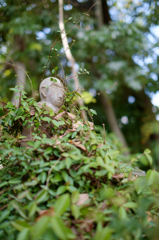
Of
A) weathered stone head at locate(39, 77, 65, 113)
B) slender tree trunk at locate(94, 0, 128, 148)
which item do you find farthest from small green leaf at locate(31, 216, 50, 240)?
slender tree trunk at locate(94, 0, 128, 148)

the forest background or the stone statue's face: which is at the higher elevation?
the forest background

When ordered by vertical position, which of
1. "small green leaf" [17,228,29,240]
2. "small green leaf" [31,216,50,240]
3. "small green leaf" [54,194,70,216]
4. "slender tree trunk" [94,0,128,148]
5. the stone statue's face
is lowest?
"small green leaf" [17,228,29,240]

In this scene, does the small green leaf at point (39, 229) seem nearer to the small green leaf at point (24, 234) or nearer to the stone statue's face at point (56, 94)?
the small green leaf at point (24, 234)

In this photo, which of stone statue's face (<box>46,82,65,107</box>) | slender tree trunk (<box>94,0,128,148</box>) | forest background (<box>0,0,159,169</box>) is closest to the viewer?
stone statue's face (<box>46,82,65,107</box>)

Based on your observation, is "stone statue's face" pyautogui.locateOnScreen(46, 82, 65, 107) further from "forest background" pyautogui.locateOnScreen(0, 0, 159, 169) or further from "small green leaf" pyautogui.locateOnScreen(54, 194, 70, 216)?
"forest background" pyautogui.locateOnScreen(0, 0, 159, 169)

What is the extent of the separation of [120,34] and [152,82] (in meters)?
1.40

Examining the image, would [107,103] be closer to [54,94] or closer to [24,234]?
[54,94]

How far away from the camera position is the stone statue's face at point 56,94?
4.88 ft

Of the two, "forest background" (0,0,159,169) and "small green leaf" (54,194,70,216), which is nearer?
"small green leaf" (54,194,70,216)

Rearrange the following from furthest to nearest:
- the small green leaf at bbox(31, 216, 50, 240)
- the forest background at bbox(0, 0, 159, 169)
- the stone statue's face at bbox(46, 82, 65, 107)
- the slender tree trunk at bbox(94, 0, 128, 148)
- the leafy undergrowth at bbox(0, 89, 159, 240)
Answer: the slender tree trunk at bbox(94, 0, 128, 148), the forest background at bbox(0, 0, 159, 169), the stone statue's face at bbox(46, 82, 65, 107), the leafy undergrowth at bbox(0, 89, 159, 240), the small green leaf at bbox(31, 216, 50, 240)

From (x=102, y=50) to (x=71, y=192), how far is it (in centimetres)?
507

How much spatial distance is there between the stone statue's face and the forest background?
2104 mm

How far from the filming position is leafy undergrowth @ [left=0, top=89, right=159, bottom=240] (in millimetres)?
701

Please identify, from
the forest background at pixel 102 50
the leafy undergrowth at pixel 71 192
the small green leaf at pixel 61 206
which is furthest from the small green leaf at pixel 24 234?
the forest background at pixel 102 50
